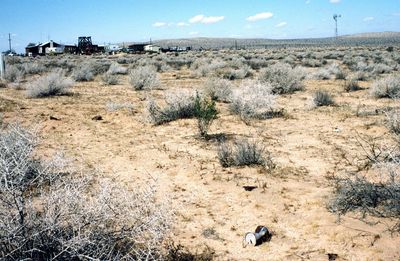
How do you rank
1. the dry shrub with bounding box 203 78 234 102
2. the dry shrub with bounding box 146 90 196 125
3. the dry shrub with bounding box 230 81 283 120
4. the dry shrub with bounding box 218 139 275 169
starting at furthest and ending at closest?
the dry shrub with bounding box 203 78 234 102, the dry shrub with bounding box 230 81 283 120, the dry shrub with bounding box 146 90 196 125, the dry shrub with bounding box 218 139 275 169

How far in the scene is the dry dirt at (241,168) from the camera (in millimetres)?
4695

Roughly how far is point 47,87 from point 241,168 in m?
11.9

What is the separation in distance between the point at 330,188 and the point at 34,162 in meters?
4.72

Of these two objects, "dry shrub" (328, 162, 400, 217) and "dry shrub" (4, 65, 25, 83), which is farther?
"dry shrub" (4, 65, 25, 83)

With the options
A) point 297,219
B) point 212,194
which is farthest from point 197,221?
point 297,219

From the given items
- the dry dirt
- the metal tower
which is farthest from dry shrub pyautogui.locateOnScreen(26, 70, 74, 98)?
the metal tower

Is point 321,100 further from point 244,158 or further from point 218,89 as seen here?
point 244,158

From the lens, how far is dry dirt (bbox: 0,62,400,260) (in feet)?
15.4

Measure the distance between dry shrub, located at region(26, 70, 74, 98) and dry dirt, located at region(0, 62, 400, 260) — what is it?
1361mm

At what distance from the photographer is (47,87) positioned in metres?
16.3

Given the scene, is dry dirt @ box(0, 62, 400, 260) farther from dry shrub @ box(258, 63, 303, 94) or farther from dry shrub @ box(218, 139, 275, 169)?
dry shrub @ box(258, 63, 303, 94)

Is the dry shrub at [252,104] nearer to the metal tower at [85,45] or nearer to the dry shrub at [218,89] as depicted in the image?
the dry shrub at [218,89]

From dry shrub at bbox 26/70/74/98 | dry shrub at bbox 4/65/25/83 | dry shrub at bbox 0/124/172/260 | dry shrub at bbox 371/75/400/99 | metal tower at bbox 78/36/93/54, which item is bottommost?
dry shrub at bbox 0/124/172/260

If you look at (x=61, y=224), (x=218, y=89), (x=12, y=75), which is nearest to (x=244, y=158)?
Result: (x=61, y=224)
